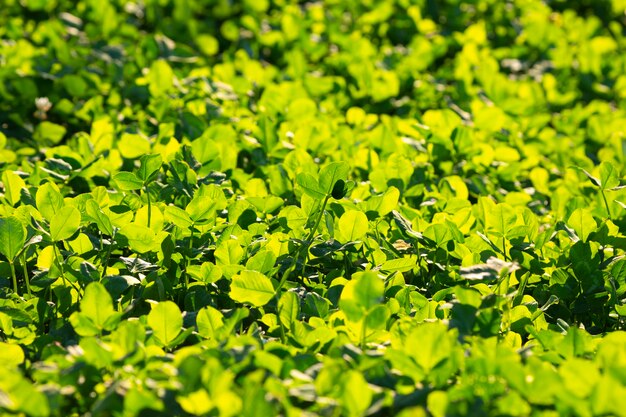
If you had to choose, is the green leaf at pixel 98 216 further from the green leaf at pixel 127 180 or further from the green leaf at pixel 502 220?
the green leaf at pixel 502 220

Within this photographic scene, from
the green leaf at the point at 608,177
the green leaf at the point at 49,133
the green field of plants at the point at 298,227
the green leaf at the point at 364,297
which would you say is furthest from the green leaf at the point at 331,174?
the green leaf at the point at 49,133

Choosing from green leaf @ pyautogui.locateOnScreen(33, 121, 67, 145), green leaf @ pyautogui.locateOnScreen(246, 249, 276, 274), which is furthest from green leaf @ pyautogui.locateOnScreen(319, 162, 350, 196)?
green leaf @ pyautogui.locateOnScreen(33, 121, 67, 145)

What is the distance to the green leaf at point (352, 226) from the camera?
234 centimetres

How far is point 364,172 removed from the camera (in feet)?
9.97

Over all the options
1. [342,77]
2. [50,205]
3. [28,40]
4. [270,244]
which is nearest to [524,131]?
[342,77]

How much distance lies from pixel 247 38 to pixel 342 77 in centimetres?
74

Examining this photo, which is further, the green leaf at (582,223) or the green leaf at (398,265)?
the green leaf at (582,223)

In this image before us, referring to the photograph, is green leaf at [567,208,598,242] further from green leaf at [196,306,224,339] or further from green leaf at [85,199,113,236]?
green leaf at [85,199,113,236]

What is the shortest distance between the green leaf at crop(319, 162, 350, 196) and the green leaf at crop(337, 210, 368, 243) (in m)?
0.10

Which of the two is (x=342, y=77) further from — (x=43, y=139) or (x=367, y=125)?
(x=43, y=139)

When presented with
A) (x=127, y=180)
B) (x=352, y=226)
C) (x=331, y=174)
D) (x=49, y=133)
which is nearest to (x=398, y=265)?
(x=352, y=226)

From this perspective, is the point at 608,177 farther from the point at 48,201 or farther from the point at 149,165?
the point at 48,201

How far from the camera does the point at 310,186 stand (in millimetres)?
2311

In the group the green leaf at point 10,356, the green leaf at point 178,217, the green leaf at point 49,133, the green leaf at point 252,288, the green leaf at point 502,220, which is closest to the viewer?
the green leaf at point 10,356
